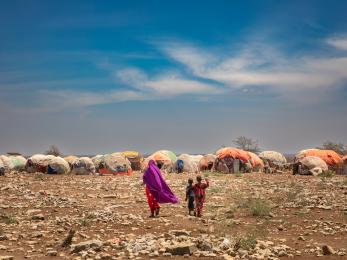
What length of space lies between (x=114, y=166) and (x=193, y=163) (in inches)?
331

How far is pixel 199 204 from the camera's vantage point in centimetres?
1414

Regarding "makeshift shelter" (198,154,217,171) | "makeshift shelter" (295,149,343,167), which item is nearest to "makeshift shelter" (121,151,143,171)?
"makeshift shelter" (198,154,217,171)

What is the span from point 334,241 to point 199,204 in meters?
4.65

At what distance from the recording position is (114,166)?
36.2m

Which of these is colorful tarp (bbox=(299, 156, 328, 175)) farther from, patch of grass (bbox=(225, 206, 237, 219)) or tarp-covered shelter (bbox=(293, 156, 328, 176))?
patch of grass (bbox=(225, 206, 237, 219))

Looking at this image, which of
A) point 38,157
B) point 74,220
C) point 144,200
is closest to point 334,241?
point 74,220

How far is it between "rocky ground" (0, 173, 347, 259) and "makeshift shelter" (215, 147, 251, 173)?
699 inches

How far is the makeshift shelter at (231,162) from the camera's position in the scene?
37.8m

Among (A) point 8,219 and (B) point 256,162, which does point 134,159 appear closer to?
(B) point 256,162

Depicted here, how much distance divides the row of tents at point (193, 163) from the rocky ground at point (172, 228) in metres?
16.4

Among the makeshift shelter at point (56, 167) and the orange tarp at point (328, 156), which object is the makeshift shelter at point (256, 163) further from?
the makeshift shelter at point (56, 167)

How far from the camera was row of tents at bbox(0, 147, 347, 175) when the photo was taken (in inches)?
1411

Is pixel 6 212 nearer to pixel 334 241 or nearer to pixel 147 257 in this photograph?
pixel 147 257

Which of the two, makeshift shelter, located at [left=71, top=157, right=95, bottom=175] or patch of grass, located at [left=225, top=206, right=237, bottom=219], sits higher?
makeshift shelter, located at [left=71, top=157, right=95, bottom=175]
